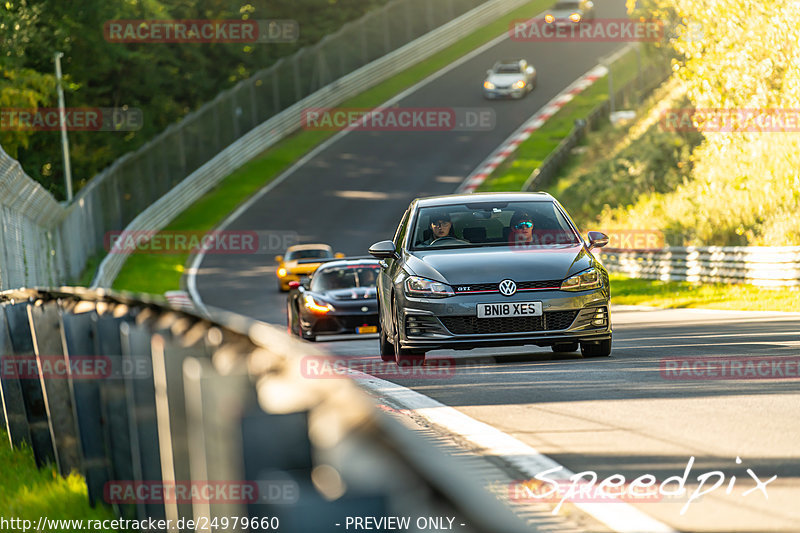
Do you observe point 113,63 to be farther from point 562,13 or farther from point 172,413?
point 172,413

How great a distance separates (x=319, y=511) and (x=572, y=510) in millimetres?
2687

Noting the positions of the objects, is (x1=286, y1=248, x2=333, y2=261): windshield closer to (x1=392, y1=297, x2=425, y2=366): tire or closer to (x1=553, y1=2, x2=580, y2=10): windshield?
(x1=392, y1=297, x2=425, y2=366): tire

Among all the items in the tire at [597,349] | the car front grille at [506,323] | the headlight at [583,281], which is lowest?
the tire at [597,349]

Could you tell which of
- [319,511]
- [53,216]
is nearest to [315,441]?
[319,511]

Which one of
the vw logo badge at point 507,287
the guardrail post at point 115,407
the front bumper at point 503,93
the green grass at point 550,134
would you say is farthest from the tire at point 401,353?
the front bumper at point 503,93

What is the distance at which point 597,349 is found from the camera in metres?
12.2

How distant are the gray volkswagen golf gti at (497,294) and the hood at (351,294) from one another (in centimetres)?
658

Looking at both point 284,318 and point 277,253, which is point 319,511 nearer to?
point 284,318

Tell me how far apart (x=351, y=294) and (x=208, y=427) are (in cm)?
1530

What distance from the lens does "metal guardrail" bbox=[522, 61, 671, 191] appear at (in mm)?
46719

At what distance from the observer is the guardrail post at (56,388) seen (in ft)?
24.6

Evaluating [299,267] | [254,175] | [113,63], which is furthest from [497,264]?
[113,63]

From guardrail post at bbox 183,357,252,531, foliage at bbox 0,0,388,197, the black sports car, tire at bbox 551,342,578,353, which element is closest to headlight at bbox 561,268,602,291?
tire at bbox 551,342,578,353

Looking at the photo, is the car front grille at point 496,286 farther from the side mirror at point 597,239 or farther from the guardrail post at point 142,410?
the guardrail post at point 142,410
